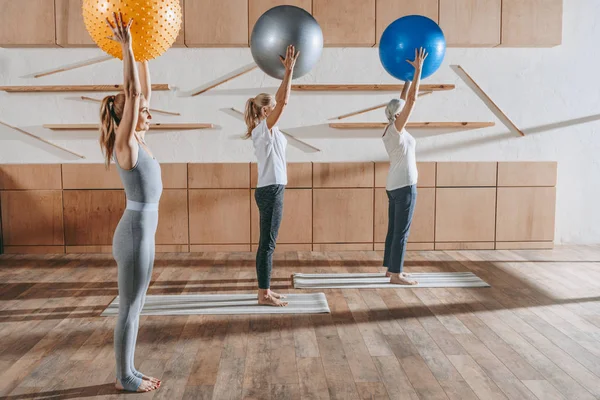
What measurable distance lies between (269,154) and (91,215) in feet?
8.67

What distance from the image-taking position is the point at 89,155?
5363 millimetres

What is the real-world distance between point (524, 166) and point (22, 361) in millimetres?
4514

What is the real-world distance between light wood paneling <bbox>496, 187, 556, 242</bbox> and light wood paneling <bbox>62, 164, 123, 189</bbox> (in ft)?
11.9

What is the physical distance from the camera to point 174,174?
210 inches

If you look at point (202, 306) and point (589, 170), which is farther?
point (589, 170)

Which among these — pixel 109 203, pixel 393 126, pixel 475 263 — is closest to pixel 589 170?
pixel 475 263

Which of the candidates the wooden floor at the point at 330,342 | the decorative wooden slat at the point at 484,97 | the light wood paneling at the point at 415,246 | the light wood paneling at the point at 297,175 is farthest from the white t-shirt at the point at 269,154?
the decorative wooden slat at the point at 484,97

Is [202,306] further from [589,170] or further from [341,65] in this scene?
[589,170]

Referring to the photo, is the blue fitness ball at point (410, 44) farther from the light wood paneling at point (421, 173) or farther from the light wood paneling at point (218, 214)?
the light wood paneling at point (218, 214)

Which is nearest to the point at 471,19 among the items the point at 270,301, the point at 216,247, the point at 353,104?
the point at 353,104

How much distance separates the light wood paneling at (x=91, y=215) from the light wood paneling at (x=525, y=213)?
359cm

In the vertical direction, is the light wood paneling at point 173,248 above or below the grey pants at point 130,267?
below

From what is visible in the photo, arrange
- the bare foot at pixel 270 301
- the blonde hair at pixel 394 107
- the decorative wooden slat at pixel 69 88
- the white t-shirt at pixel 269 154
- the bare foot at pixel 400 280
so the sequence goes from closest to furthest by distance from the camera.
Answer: the white t-shirt at pixel 269 154, the bare foot at pixel 270 301, the blonde hair at pixel 394 107, the bare foot at pixel 400 280, the decorative wooden slat at pixel 69 88

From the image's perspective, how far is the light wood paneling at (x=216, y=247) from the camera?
541cm
